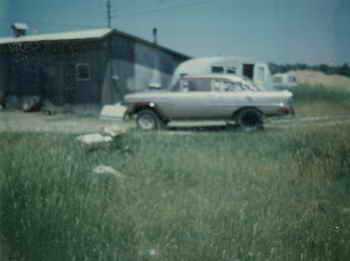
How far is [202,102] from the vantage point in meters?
4.99

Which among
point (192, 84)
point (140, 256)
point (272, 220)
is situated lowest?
point (140, 256)

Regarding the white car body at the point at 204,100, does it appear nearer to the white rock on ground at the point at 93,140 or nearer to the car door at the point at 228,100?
the car door at the point at 228,100

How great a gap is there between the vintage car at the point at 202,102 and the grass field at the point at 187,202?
146 centimetres

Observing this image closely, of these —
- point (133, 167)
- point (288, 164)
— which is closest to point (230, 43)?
point (288, 164)

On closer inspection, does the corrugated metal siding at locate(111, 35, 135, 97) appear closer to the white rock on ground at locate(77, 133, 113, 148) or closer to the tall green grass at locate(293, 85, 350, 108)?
the white rock on ground at locate(77, 133, 113, 148)

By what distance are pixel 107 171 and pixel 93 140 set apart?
42 cm

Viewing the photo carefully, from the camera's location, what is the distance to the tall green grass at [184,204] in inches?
70.1

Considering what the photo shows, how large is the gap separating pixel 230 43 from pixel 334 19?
586 millimetres

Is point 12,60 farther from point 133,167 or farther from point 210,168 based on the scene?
point 210,168

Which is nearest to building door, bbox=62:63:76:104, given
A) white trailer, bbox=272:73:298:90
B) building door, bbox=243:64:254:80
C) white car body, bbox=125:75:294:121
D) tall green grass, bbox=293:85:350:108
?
white car body, bbox=125:75:294:121

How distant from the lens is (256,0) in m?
1.99

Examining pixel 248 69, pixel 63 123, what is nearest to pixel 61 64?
pixel 63 123

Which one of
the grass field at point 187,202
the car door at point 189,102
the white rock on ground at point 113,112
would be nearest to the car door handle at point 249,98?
the car door at point 189,102

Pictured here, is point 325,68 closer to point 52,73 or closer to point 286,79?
point 286,79
